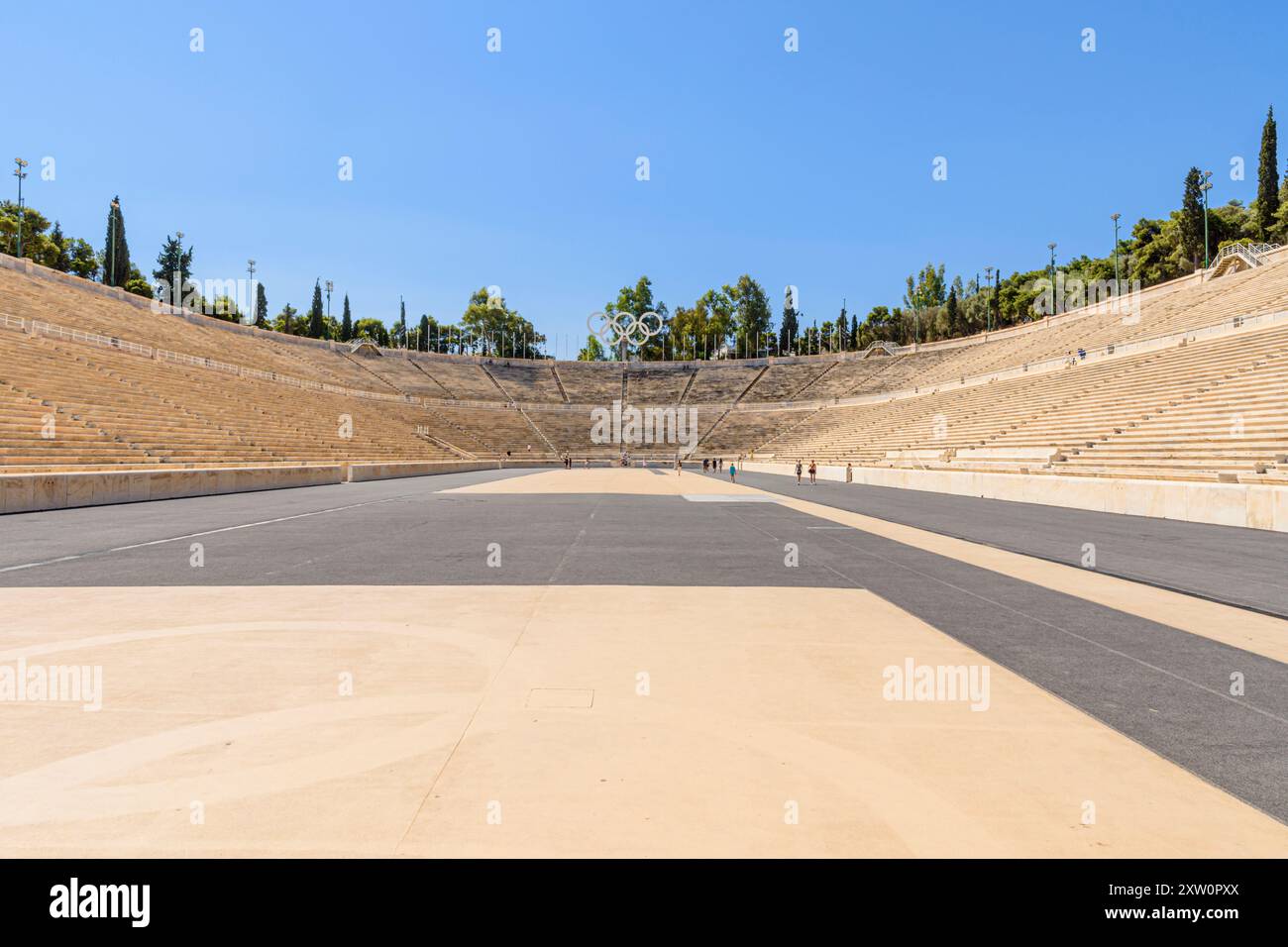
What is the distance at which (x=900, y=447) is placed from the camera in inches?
1758

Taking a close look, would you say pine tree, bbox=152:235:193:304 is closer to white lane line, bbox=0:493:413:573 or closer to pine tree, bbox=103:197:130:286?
pine tree, bbox=103:197:130:286

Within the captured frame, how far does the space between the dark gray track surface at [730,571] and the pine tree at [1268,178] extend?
73375 millimetres

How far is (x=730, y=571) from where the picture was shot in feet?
31.4

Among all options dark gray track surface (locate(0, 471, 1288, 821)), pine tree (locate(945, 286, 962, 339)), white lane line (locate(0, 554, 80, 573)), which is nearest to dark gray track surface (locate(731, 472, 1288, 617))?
dark gray track surface (locate(0, 471, 1288, 821))

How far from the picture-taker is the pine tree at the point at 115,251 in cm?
8031

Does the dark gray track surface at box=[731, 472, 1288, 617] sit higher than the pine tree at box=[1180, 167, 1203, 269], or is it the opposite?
the pine tree at box=[1180, 167, 1203, 269]

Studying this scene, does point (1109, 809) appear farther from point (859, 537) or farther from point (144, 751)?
point (859, 537)

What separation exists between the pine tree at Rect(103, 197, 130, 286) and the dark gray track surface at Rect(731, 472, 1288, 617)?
3608 inches

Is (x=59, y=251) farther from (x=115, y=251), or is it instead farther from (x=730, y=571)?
(x=730, y=571)

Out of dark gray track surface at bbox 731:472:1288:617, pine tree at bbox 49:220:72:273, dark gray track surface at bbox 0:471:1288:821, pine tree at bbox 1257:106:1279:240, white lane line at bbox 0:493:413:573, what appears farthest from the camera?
pine tree at bbox 49:220:72:273

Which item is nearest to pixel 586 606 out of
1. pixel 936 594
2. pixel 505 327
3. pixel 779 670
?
pixel 779 670

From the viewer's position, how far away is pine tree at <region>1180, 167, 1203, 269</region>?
68750 millimetres

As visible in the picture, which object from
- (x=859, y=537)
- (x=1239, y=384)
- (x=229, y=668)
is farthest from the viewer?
(x=1239, y=384)
